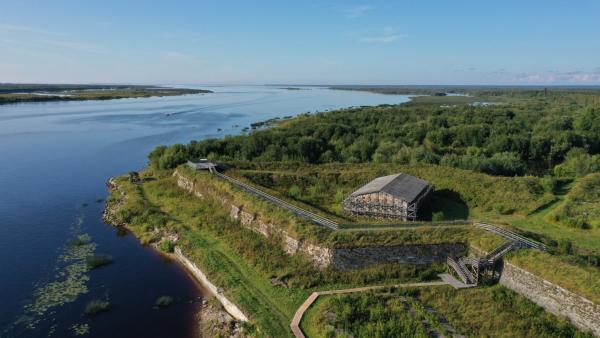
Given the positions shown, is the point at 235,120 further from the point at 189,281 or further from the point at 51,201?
the point at 189,281

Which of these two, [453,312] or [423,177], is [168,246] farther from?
[423,177]

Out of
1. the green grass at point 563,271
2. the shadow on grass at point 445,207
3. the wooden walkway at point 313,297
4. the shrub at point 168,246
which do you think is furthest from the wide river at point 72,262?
the shadow on grass at point 445,207

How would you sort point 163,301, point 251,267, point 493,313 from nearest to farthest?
1. point 493,313
2. point 163,301
3. point 251,267

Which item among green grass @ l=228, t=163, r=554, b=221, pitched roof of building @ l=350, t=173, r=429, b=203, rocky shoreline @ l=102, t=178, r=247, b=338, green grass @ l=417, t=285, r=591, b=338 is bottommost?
rocky shoreline @ l=102, t=178, r=247, b=338

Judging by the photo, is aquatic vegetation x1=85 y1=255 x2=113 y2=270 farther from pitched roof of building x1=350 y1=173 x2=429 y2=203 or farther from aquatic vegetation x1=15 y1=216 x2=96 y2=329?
pitched roof of building x1=350 y1=173 x2=429 y2=203

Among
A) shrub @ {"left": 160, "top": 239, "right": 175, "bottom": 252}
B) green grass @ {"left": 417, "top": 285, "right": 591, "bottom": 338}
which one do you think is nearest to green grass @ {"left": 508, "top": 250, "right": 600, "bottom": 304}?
green grass @ {"left": 417, "top": 285, "right": 591, "bottom": 338}

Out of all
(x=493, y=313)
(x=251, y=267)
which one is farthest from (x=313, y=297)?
(x=493, y=313)

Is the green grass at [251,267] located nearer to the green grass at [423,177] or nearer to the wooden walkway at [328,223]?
the wooden walkway at [328,223]
